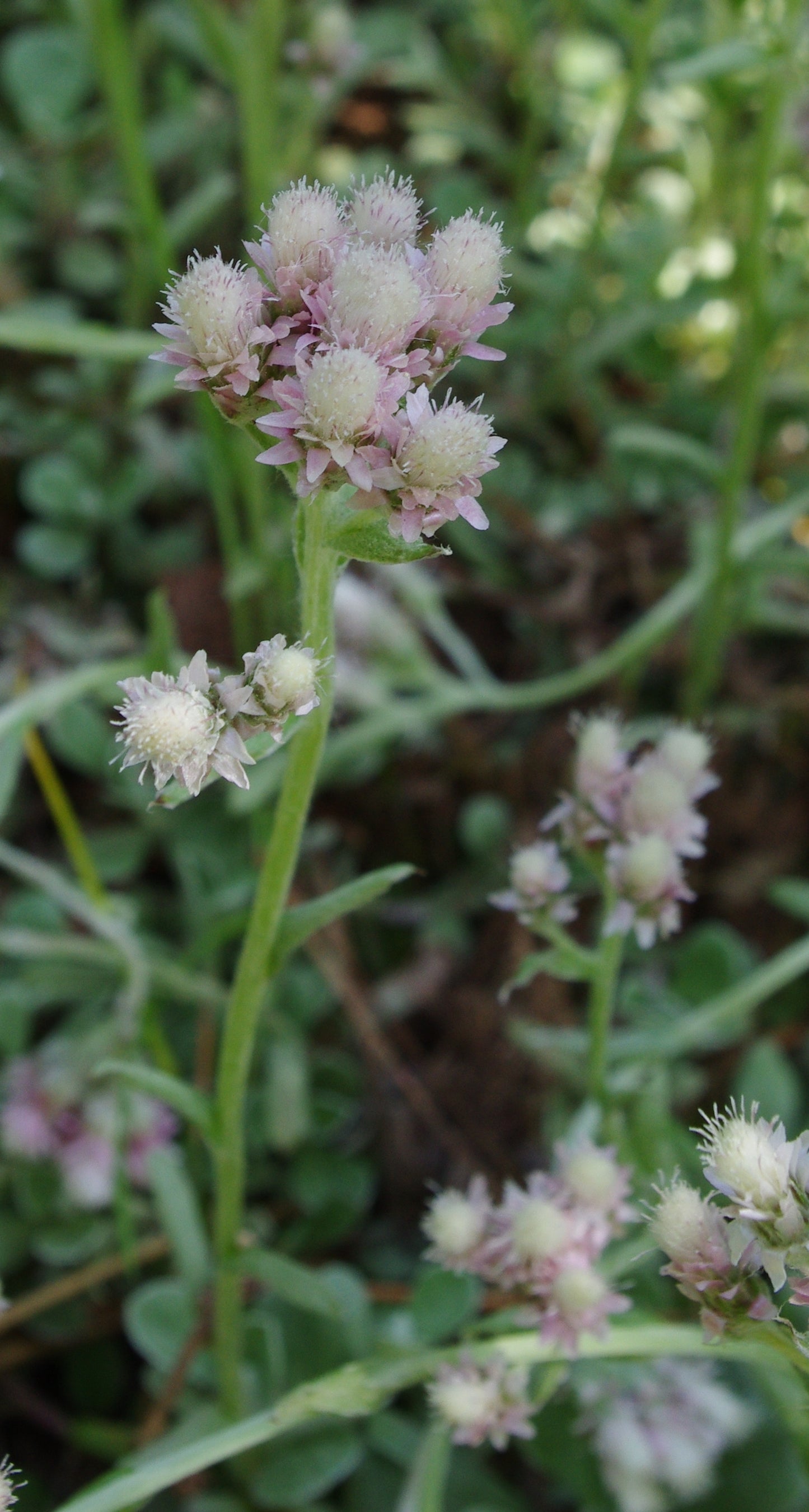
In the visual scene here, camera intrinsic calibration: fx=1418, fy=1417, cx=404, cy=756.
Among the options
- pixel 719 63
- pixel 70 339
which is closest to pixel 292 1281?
pixel 70 339

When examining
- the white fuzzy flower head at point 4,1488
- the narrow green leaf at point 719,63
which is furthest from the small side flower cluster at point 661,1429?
the narrow green leaf at point 719,63

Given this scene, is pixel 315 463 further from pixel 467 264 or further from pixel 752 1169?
pixel 752 1169

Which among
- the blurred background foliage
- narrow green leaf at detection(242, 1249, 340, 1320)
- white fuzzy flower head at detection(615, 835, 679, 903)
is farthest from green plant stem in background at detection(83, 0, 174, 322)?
narrow green leaf at detection(242, 1249, 340, 1320)

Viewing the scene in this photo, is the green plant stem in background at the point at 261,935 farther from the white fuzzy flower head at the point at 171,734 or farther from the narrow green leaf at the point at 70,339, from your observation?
the narrow green leaf at the point at 70,339

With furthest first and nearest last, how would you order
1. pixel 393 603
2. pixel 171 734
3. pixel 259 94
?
pixel 393 603 → pixel 259 94 → pixel 171 734

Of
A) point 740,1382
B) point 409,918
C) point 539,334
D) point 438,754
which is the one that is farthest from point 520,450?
point 740,1382

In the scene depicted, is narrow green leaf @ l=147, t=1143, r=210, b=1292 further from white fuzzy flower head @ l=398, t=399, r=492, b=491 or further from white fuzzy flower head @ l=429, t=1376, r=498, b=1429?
white fuzzy flower head @ l=398, t=399, r=492, b=491
